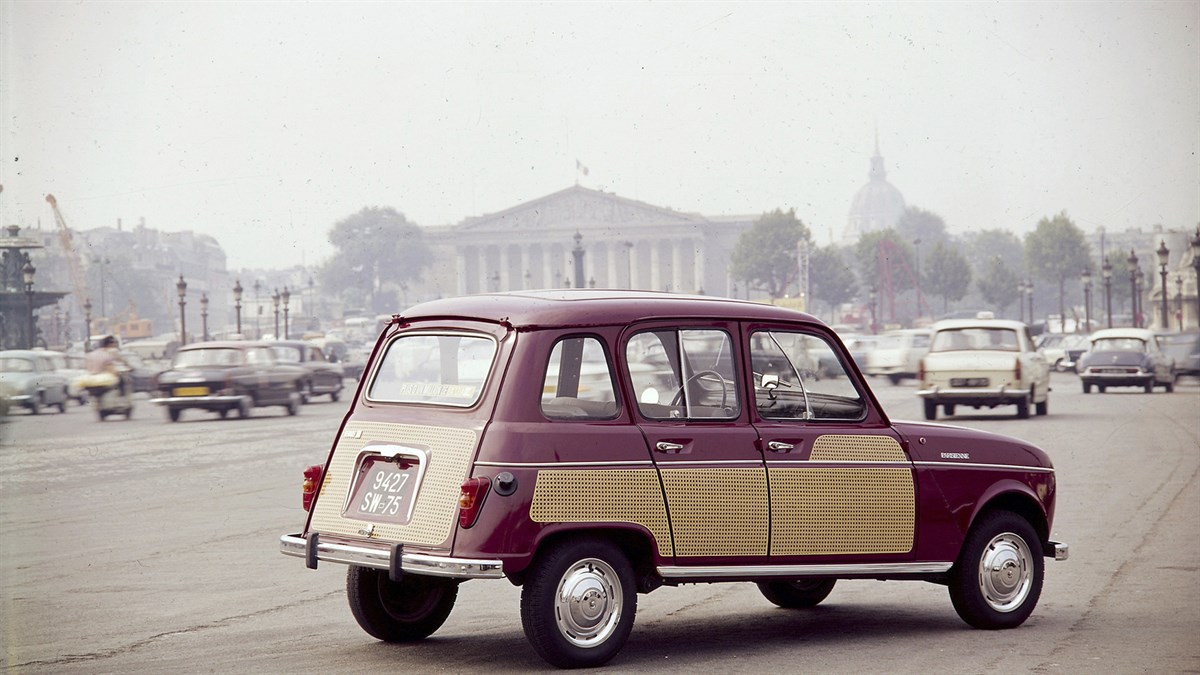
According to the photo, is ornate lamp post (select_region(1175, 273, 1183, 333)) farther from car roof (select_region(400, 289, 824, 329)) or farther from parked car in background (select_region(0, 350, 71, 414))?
car roof (select_region(400, 289, 824, 329))

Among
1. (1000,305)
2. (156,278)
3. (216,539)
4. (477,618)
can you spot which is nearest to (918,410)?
(216,539)

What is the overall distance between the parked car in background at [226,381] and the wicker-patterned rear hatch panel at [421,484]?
25664 mm

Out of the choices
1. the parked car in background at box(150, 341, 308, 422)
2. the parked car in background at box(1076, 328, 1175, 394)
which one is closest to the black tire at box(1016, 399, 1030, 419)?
the parked car in background at box(1076, 328, 1175, 394)

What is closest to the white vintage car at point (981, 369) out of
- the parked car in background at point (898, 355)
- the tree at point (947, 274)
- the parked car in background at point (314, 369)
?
the parked car in background at point (314, 369)

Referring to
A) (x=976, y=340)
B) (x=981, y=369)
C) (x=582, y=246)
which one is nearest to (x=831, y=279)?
(x=582, y=246)

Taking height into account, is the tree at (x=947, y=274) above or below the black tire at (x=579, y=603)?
above

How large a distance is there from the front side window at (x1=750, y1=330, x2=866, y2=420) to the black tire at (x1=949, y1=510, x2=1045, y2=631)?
93 cm

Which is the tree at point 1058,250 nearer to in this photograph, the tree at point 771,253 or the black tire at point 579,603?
the tree at point 771,253

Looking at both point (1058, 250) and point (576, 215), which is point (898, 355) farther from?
point (1058, 250)

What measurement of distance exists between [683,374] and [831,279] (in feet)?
436

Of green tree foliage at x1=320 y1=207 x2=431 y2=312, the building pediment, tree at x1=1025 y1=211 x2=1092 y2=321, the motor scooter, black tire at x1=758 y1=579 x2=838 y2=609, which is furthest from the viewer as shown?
tree at x1=1025 y1=211 x2=1092 y2=321

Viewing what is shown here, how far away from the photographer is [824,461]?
26.1ft

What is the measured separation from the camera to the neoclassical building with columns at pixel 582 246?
128625 mm

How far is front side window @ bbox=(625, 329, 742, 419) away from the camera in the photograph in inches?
301
